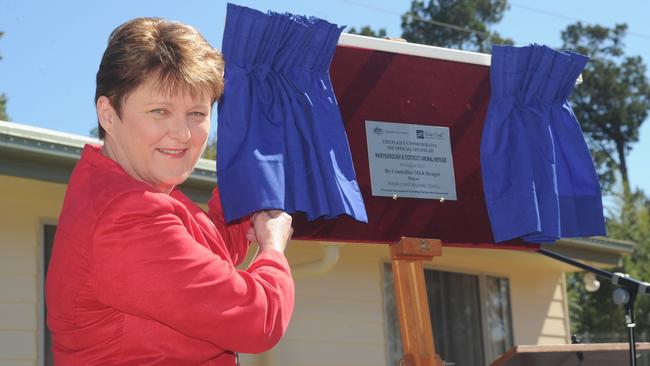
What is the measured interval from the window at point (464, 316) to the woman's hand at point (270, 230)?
579 cm

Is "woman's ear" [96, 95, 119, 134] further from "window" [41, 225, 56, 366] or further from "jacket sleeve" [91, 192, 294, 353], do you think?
"window" [41, 225, 56, 366]

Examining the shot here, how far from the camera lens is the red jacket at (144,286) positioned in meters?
1.88

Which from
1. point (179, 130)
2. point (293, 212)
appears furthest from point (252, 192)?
point (179, 130)

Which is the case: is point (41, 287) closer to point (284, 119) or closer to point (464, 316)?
point (284, 119)

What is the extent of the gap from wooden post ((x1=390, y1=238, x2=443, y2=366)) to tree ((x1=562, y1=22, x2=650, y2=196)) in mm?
33837

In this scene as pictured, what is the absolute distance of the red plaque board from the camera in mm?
3045

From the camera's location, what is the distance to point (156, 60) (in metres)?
1.99

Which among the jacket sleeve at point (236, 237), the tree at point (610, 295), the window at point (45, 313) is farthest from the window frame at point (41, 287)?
the tree at point (610, 295)

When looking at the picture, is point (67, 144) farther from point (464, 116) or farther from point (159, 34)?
point (159, 34)

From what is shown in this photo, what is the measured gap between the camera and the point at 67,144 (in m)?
5.46

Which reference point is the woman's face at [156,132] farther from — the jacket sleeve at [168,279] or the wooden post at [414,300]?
the wooden post at [414,300]

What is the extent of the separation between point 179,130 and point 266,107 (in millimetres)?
816

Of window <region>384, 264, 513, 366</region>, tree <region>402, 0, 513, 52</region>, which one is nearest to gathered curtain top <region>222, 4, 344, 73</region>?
window <region>384, 264, 513, 366</region>

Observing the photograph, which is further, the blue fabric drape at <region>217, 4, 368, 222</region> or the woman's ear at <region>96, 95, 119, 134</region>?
the blue fabric drape at <region>217, 4, 368, 222</region>
